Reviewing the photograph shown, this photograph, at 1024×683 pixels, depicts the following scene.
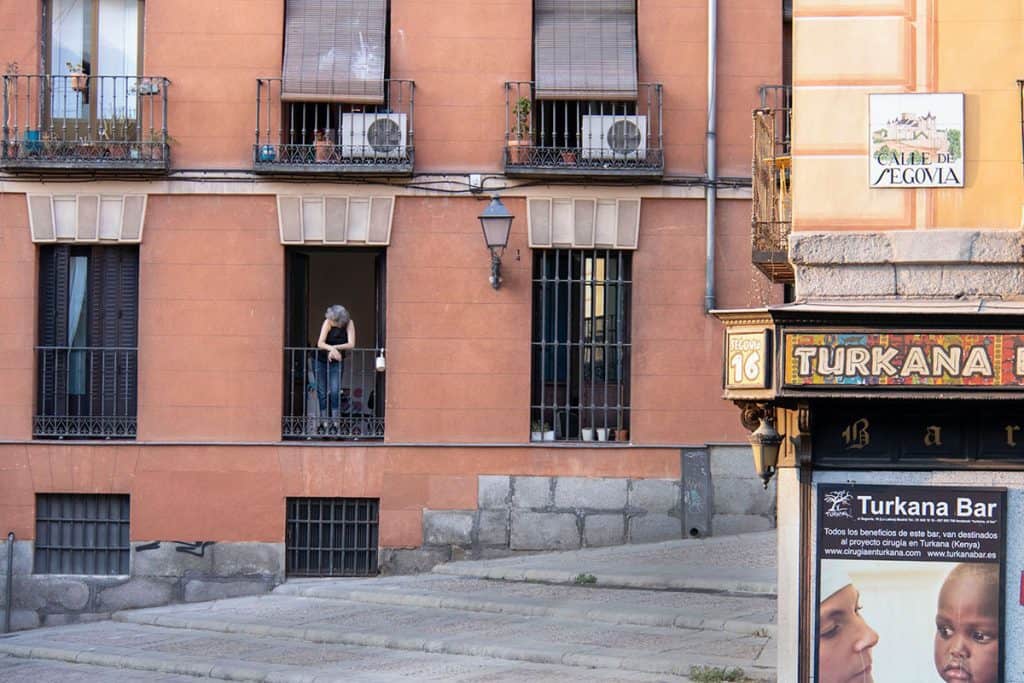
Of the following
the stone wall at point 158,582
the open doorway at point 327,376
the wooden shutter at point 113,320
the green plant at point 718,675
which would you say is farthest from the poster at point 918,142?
the wooden shutter at point 113,320

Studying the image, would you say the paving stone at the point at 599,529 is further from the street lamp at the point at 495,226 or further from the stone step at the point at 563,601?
the street lamp at the point at 495,226

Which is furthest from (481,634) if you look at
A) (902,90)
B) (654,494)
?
(902,90)

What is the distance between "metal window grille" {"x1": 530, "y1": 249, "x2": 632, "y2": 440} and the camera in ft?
57.8

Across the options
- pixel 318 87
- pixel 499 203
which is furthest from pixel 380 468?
pixel 318 87

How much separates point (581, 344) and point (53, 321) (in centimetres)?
A: 588

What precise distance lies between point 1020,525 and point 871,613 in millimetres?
1095

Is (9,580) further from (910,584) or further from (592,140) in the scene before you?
(910,584)

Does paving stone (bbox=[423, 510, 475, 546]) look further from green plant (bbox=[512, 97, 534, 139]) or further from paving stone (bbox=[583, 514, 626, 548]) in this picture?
green plant (bbox=[512, 97, 534, 139])

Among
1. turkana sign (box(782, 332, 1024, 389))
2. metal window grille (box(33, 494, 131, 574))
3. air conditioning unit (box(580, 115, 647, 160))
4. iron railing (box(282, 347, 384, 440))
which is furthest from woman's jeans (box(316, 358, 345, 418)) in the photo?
turkana sign (box(782, 332, 1024, 389))

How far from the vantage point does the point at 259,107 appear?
17.4 m

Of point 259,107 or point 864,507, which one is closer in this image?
point 864,507

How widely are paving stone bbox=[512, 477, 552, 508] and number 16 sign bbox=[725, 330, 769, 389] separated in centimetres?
713

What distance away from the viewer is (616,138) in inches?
684

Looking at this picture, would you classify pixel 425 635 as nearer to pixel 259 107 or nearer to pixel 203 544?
pixel 203 544
